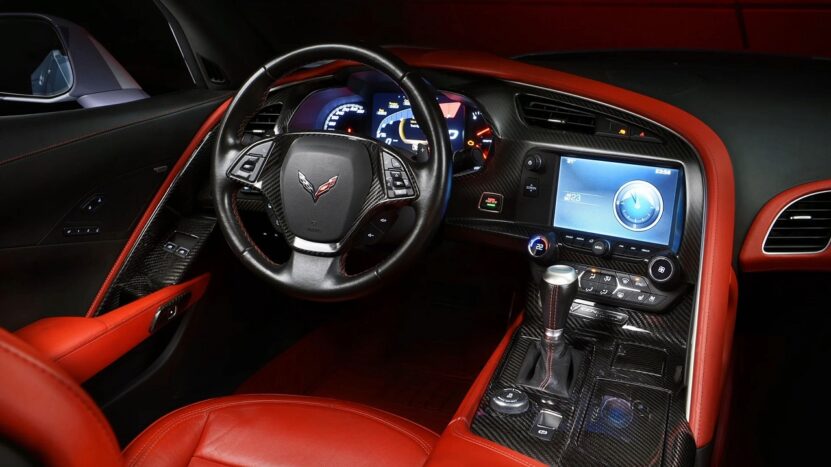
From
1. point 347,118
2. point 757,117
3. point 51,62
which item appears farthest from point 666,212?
point 51,62

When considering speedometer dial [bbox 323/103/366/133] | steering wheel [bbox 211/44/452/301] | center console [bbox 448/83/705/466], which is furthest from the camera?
speedometer dial [bbox 323/103/366/133]

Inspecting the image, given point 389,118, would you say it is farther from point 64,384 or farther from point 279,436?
point 64,384

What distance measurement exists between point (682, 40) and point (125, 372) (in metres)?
2.52

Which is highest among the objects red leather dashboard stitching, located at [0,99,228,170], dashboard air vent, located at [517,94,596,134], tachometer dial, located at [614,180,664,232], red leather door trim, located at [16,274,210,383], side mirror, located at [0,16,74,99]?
side mirror, located at [0,16,74,99]

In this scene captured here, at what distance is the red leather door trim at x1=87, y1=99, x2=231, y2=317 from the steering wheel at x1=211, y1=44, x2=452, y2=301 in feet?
1.01

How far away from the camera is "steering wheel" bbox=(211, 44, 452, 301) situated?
137 centimetres

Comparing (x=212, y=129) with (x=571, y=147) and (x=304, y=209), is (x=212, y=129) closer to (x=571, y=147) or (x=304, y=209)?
(x=304, y=209)

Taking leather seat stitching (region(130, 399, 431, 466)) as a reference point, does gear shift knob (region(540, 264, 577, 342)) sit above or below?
above

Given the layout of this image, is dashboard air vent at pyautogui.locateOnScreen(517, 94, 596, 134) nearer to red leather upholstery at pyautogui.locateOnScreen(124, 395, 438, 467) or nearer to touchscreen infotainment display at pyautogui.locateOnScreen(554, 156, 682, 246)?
touchscreen infotainment display at pyautogui.locateOnScreen(554, 156, 682, 246)

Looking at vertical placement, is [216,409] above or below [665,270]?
below

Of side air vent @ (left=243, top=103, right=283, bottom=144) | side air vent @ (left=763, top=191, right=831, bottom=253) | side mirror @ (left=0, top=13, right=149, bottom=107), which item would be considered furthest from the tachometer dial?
side mirror @ (left=0, top=13, right=149, bottom=107)

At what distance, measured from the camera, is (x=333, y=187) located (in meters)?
1.42

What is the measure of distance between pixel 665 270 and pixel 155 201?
1217 mm

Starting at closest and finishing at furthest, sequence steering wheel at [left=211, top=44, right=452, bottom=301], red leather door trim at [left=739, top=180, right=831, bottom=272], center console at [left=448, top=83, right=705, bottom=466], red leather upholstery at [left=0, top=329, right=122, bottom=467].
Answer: red leather upholstery at [left=0, top=329, right=122, bottom=467] < center console at [left=448, top=83, right=705, bottom=466] < steering wheel at [left=211, top=44, right=452, bottom=301] < red leather door trim at [left=739, top=180, right=831, bottom=272]
